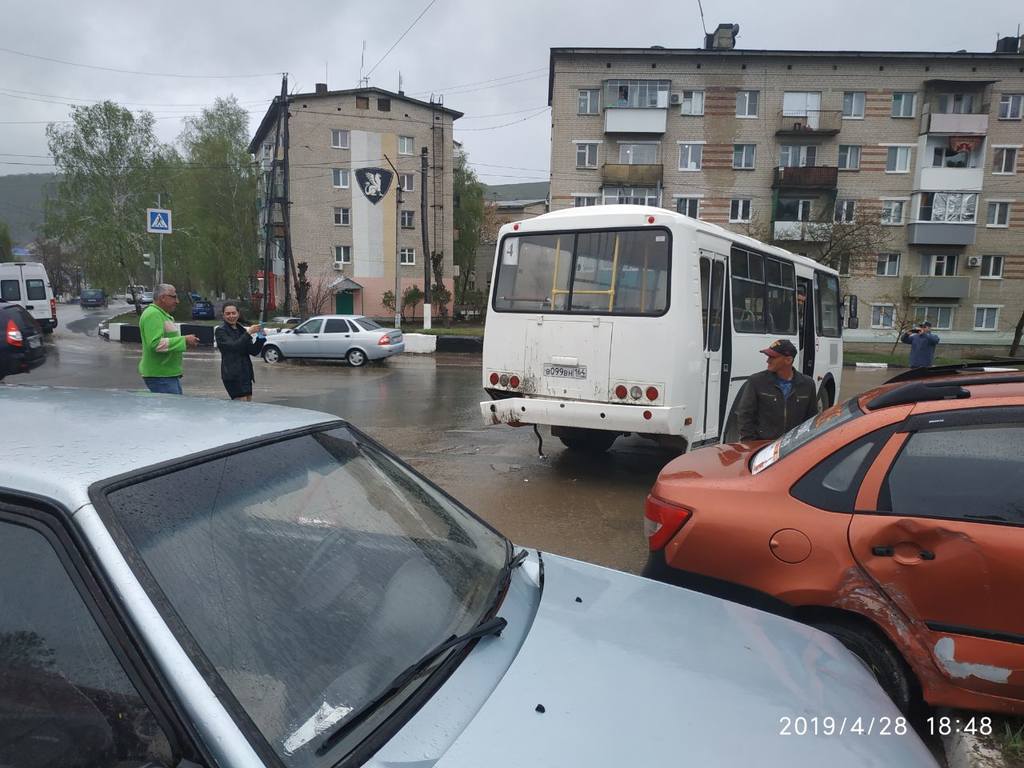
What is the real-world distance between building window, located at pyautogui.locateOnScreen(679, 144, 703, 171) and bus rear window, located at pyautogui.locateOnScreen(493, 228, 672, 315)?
34442 mm

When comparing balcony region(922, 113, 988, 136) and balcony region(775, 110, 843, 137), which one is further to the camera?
balcony region(775, 110, 843, 137)

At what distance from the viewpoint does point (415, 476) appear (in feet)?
8.54

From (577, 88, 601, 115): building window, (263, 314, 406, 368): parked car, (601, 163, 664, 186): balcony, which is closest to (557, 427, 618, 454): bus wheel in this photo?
(263, 314, 406, 368): parked car

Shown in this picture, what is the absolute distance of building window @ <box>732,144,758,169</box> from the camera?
126 feet

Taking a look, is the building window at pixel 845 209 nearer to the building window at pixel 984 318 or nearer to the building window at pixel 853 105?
the building window at pixel 853 105

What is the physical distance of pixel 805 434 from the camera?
340 centimetres

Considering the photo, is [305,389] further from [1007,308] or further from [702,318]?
[1007,308]

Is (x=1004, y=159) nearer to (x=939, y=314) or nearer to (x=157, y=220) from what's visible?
(x=939, y=314)

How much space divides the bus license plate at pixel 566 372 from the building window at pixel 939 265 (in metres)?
39.6

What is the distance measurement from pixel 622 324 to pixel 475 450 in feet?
10.1

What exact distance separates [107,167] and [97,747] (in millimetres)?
52454

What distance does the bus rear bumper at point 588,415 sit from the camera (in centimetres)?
662

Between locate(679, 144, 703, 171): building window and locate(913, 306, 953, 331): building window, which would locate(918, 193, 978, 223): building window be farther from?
locate(679, 144, 703, 171): building window

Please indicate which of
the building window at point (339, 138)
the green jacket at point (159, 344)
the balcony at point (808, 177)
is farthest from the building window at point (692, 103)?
the green jacket at point (159, 344)
